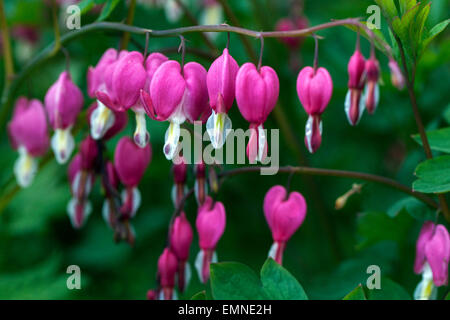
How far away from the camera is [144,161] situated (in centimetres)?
125

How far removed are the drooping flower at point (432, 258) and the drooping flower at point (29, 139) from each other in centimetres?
89

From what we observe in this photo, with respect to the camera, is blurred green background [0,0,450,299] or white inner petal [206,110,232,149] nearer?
white inner petal [206,110,232,149]

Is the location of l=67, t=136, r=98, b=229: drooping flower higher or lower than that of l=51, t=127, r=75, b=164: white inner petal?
lower

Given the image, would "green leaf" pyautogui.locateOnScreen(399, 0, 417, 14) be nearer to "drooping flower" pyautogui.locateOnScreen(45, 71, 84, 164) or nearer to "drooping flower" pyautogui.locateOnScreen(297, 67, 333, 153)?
"drooping flower" pyautogui.locateOnScreen(297, 67, 333, 153)

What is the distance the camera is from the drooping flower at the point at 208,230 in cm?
115

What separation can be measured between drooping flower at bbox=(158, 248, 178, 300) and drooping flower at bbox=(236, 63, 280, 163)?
294mm

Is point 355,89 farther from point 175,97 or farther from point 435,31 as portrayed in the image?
point 175,97

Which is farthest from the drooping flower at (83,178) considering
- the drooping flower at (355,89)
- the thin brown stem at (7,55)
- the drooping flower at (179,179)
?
the drooping flower at (355,89)

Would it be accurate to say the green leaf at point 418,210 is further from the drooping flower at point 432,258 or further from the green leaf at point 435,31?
the green leaf at point 435,31

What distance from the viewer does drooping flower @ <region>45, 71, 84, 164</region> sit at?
1.23 metres

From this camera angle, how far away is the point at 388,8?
3.20ft

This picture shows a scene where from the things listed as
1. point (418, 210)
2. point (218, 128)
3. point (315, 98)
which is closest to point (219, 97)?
point (218, 128)

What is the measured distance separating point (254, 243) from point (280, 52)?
0.77 m

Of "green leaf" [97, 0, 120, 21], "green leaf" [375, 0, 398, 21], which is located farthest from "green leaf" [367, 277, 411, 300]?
"green leaf" [97, 0, 120, 21]
